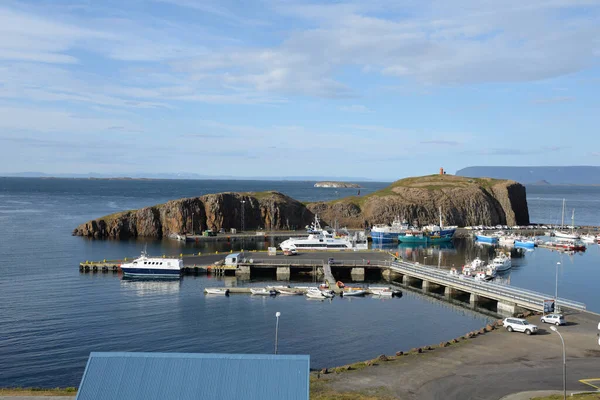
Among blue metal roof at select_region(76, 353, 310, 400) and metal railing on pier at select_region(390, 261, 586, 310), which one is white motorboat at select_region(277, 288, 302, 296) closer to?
metal railing on pier at select_region(390, 261, 586, 310)

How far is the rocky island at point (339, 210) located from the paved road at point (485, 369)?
9930 cm

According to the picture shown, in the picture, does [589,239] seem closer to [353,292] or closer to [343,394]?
[353,292]

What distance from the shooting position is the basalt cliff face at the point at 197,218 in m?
135

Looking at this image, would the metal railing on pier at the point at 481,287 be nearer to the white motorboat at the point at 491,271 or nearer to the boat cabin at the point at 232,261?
the white motorboat at the point at 491,271

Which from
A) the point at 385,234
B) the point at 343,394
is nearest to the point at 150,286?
the point at 343,394

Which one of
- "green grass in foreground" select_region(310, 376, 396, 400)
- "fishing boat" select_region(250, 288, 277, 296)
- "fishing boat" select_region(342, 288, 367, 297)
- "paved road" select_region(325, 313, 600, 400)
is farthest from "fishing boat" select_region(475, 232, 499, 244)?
"green grass in foreground" select_region(310, 376, 396, 400)

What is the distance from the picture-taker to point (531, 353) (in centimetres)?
4528

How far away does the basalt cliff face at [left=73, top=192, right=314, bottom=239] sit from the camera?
135 meters

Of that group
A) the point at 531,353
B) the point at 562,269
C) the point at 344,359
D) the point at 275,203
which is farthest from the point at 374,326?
the point at 275,203

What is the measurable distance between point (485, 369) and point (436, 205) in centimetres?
12586

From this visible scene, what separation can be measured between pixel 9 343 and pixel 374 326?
1440 inches

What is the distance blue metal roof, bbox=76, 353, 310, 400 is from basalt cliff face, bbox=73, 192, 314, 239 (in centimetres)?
11090

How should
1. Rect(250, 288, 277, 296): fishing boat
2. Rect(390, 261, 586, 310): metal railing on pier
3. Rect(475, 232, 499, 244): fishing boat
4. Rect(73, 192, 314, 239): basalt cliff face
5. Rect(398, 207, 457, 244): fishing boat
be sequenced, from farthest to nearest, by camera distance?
Rect(475, 232, 499, 244): fishing boat < Rect(73, 192, 314, 239): basalt cliff face < Rect(398, 207, 457, 244): fishing boat < Rect(250, 288, 277, 296): fishing boat < Rect(390, 261, 586, 310): metal railing on pier

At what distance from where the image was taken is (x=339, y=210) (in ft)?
510
